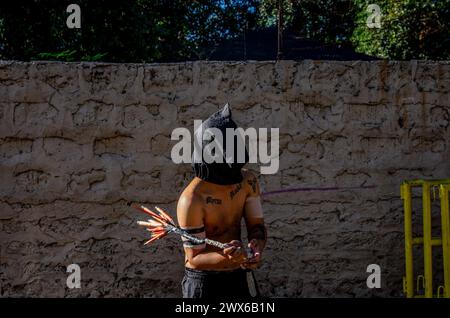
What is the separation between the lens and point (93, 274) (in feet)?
15.1

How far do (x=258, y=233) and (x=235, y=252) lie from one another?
0.37m

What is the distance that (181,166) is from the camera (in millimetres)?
4602

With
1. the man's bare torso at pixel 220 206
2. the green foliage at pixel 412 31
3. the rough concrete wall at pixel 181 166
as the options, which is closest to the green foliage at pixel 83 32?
the rough concrete wall at pixel 181 166

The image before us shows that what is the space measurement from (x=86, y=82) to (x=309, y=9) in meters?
11.1

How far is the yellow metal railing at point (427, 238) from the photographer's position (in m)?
4.15

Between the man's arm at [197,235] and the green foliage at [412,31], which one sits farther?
the green foliage at [412,31]

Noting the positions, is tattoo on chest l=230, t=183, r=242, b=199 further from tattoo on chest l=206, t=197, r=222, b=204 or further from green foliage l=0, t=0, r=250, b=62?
green foliage l=0, t=0, r=250, b=62

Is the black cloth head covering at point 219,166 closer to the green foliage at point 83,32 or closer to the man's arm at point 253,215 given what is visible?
the man's arm at point 253,215

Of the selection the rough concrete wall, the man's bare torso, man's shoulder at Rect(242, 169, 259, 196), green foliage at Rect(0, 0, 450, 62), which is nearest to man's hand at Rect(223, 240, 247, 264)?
the man's bare torso

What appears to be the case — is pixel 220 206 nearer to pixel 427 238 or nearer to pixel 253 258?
pixel 253 258

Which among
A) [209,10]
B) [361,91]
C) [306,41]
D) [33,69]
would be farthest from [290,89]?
[209,10]

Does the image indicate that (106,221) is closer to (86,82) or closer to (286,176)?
(86,82)

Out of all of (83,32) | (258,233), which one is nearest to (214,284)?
(258,233)

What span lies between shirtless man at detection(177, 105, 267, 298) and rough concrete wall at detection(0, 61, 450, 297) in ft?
4.38
